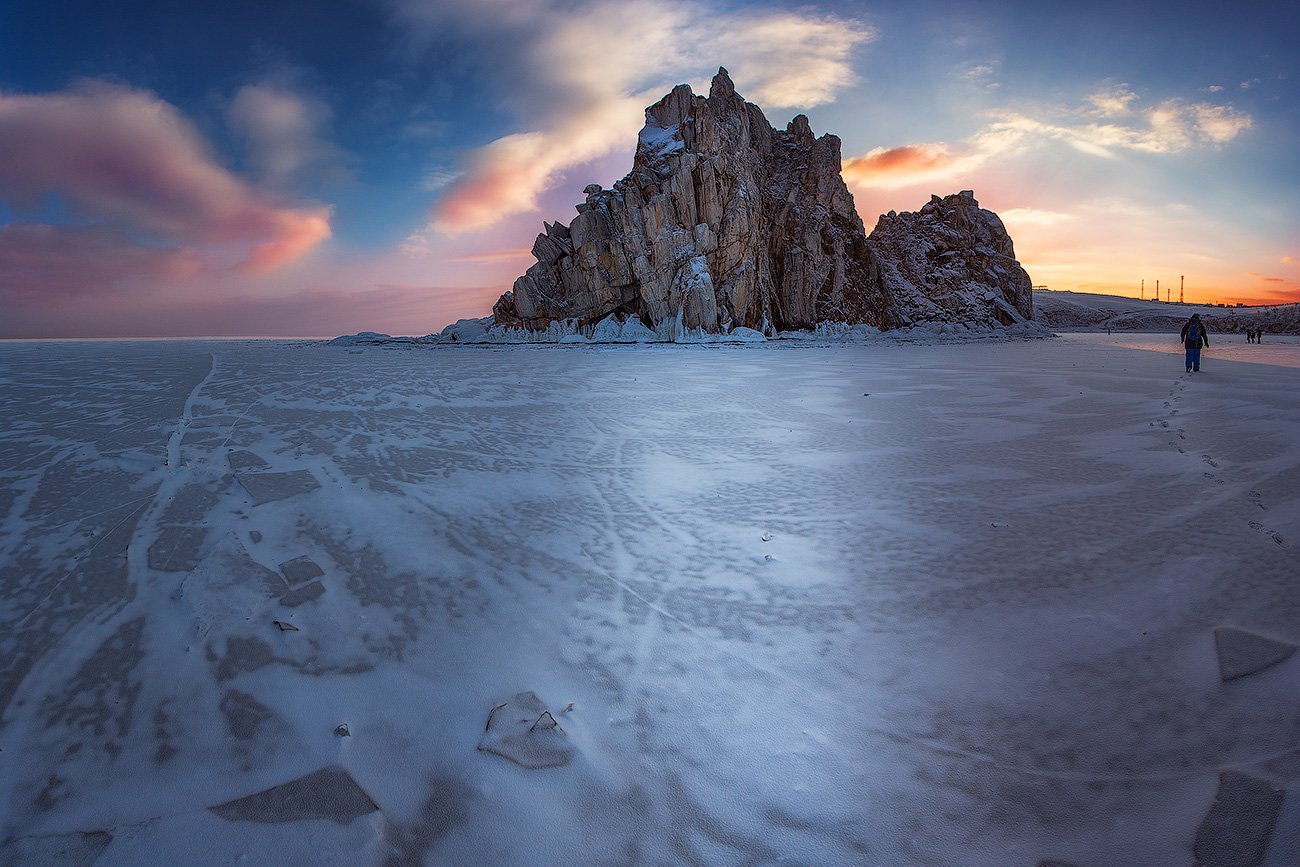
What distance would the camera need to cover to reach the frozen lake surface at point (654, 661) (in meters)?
1.90

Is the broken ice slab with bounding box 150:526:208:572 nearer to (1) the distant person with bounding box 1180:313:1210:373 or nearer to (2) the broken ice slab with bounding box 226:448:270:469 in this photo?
(2) the broken ice slab with bounding box 226:448:270:469

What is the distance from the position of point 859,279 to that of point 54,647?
64.8 meters

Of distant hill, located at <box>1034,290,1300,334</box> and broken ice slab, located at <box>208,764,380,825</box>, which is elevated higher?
distant hill, located at <box>1034,290,1300,334</box>

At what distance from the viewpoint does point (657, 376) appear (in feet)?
57.7

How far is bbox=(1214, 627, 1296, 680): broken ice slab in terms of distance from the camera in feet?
8.33

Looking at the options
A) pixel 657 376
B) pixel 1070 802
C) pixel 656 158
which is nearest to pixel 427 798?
pixel 1070 802

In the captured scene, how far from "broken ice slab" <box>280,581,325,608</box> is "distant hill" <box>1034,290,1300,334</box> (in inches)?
2912

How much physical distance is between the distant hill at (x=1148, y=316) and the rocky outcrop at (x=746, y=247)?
1535cm

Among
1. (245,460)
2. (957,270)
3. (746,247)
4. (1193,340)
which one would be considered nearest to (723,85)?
(746,247)

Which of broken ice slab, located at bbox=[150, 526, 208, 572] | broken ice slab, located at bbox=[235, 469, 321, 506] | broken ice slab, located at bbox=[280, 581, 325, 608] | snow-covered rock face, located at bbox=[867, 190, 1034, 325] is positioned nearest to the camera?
broken ice slab, located at bbox=[280, 581, 325, 608]

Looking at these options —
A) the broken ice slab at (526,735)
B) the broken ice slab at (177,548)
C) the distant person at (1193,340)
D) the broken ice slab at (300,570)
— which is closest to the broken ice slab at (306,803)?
the broken ice slab at (526,735)

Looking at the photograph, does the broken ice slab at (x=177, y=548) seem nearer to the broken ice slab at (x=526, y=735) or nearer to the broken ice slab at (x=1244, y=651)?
the broken ice slab at (x=526, y=735)

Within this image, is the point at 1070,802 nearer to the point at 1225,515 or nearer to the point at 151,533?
the point at 1225,515

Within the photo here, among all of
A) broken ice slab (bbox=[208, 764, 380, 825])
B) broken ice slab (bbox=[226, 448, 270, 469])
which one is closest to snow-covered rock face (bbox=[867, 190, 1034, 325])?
broken ice slab (bbox=[226, 448, 270, 469])
